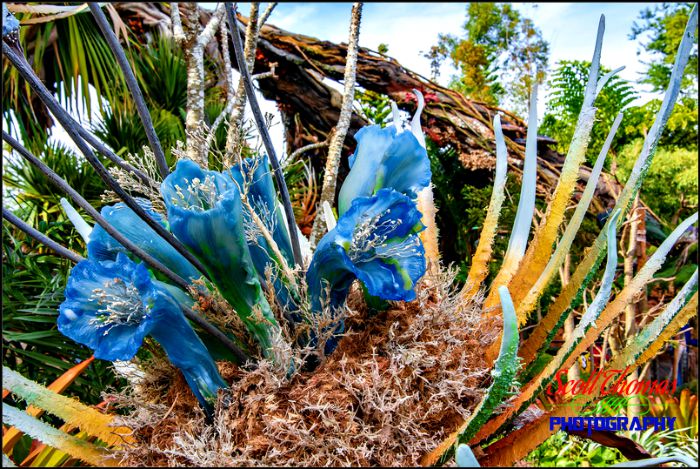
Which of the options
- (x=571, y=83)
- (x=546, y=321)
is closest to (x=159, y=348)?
(x=546, y=321)

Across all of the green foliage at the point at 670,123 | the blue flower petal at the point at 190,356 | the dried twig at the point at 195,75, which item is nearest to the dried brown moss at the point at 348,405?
the blue flower petal at the point at 190,356

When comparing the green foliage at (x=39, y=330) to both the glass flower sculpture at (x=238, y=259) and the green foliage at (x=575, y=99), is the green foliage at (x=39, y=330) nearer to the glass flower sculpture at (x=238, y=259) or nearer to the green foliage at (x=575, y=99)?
the glass flower sculpture at (x=238, y=259)

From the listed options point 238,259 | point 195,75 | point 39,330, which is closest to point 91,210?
point 238,259

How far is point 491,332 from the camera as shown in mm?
647

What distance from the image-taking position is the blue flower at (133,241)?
0.61 m

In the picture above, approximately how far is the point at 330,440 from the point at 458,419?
0.15m

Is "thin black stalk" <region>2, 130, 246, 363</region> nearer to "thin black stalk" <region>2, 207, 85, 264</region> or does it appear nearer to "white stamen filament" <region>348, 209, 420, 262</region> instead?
"thin black stalk" <region>2, 207, 85, 264</region>

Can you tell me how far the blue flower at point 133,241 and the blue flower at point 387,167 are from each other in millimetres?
207

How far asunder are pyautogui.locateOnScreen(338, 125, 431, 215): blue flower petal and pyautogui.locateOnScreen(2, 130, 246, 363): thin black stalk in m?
0.21

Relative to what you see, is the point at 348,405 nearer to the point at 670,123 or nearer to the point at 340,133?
the point at 340,133

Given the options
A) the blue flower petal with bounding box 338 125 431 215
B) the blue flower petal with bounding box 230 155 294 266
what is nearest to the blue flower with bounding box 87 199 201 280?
the blue flower petal with bounding box 230 155 294 266

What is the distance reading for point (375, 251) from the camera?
0.57 meters

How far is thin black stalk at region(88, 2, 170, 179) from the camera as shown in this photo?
49 cm

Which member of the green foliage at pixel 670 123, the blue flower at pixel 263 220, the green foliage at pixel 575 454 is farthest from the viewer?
the green foliage at pixel 670 123
